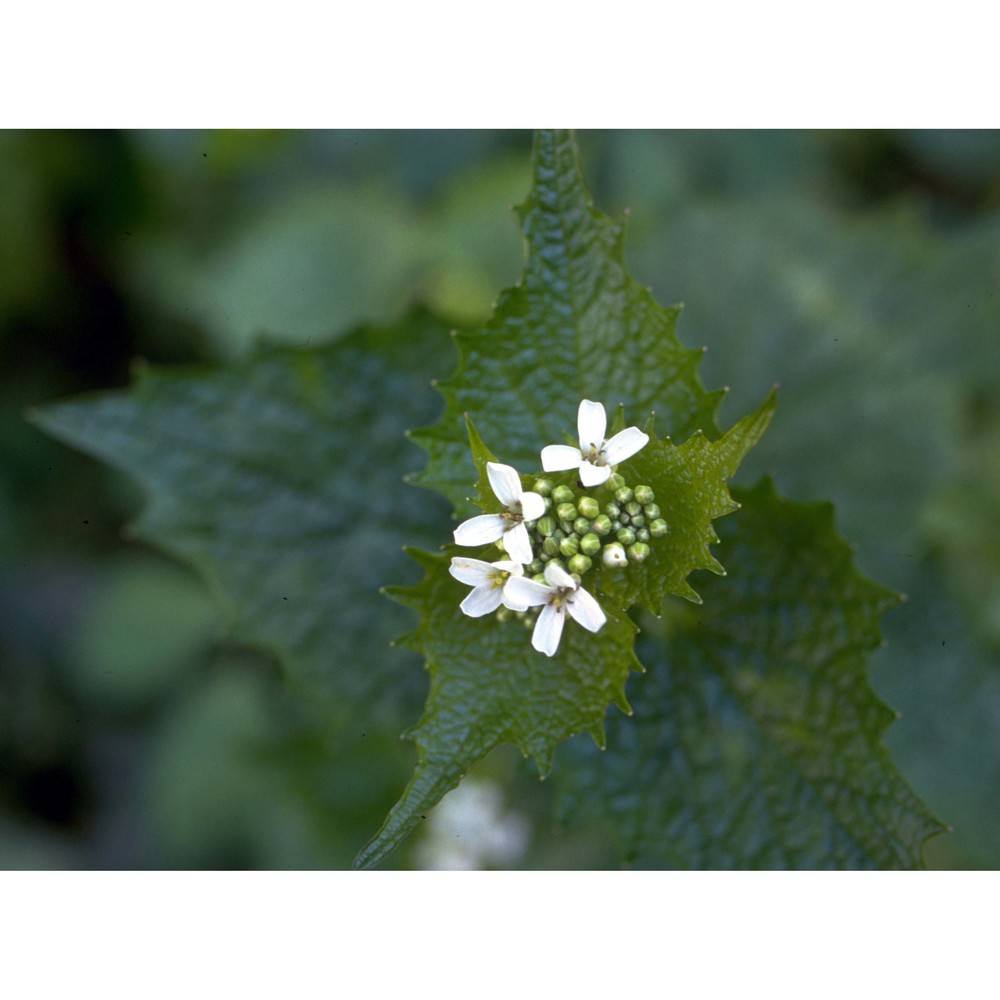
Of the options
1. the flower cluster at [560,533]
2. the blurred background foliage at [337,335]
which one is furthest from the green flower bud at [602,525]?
the blurred background foliage at [337,335]

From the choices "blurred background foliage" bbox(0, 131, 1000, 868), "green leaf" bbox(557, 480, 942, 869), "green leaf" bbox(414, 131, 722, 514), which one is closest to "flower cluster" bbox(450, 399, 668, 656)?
"green leaf" bbox(414, 131, 722, 514)

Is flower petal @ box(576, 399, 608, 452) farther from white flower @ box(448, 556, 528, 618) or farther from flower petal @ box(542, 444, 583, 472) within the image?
white flower @ box(448, 556, 528, 618)

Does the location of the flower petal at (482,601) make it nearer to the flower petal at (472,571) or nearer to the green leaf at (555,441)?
the flower petal at (472,571)

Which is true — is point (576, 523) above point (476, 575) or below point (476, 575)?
above

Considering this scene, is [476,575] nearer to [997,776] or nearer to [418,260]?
[997,776]

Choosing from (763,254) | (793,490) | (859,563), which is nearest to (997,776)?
(859,563)

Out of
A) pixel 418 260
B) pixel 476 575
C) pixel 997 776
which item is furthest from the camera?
pixel 418 260

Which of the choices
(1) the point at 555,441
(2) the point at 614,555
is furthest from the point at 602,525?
(1) the point at 555,441
